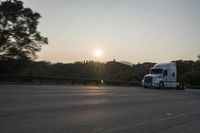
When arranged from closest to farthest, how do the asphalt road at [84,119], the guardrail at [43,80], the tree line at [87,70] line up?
the asphalt road at [84,119] → the guardrail at [43,80] → the tree line at [87,70]

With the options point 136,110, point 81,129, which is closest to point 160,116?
point 136,110

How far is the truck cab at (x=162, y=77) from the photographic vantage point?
55.1 metres

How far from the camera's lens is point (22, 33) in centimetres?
5300

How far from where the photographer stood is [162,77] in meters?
55.9

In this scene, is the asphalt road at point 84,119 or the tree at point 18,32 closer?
the asphalt road at point 84,119

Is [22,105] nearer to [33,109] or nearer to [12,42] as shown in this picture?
[33,109]

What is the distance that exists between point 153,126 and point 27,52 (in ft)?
125

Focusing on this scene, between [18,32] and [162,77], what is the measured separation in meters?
16.1

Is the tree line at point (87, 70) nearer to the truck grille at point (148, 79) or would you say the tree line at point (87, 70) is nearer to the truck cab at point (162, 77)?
the truck grille at point (148, 79)

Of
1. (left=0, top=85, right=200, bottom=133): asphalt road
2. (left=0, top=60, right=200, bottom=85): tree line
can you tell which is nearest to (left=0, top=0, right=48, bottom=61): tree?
(left=0, top=60, right=200, bottom=85): tree line

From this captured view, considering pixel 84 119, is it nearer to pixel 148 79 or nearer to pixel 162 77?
pixel 148 79

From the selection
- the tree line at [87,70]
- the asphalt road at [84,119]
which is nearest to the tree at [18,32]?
the tree line at [87,70]

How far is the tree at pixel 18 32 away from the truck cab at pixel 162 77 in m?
11.7

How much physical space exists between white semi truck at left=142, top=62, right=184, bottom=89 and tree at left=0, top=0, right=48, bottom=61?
11.7 metres
